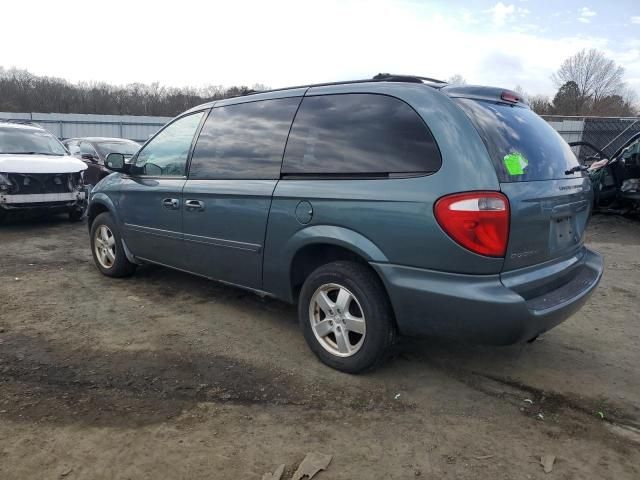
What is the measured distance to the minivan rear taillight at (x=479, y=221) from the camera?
2.62 metres

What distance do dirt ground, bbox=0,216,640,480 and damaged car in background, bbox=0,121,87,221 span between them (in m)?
4.10

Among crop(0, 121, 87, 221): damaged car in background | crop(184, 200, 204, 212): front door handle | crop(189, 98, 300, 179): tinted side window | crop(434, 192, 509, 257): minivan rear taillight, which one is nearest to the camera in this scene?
crop(434, 192, 509, 257): minivan rear taillight

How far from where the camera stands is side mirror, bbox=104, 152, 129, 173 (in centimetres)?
488

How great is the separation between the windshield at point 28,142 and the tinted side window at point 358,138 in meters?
7.17

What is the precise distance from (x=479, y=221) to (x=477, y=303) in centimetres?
43

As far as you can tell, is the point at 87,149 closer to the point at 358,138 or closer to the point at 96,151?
the point at 96,151

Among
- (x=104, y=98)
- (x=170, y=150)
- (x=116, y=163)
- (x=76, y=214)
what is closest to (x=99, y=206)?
(x=116, y=163)

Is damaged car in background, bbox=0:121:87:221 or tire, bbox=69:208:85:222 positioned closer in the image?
damaged car in background, bbox=0:121:87:221

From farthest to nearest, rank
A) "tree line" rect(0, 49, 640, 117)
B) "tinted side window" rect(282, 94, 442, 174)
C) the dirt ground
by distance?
"tree line" rect(0, 49, 640, 117), "tinted side window" rect(282, 94, 442, 174), the dirt ground

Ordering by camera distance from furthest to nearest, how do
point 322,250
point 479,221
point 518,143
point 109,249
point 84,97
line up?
point 84,97 → point 109,249 → point 322,250 → point 518,143 → point 479,221

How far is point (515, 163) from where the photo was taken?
2.85m

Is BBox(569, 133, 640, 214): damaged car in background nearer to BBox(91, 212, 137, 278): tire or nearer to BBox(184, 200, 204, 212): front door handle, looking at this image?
BBox(184, 200, 204, 212): front door handle

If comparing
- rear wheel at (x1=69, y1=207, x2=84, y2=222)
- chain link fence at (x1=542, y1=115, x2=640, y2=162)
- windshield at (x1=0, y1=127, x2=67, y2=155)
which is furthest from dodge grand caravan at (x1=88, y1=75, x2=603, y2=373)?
chain link fence at (x1=542, y1=115, x2=640, y2=162)

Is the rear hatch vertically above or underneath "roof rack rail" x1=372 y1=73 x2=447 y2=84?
underneath
